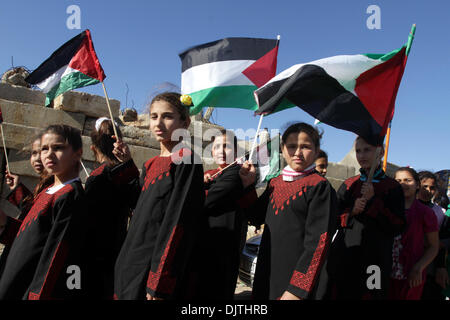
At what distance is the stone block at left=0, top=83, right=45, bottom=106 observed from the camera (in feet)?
21.1

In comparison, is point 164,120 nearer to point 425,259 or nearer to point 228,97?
point 228,97

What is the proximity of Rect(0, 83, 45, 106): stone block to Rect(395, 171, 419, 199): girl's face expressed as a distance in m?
6.26

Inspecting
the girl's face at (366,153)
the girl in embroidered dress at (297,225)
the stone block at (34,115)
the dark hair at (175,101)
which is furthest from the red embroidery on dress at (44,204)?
the stone block at (34,115)

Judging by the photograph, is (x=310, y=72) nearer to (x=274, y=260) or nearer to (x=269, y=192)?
(x=269, y=192)

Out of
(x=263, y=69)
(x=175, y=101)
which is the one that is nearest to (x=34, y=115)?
(x=263, y=69)

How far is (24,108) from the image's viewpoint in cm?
634

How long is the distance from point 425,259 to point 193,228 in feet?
7.47

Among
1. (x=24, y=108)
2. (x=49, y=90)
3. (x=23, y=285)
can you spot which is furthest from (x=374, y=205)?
(x=24, y=108)

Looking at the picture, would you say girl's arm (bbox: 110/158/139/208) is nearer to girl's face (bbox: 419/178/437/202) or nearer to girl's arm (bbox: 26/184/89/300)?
girl's arm (bbox: 26/184/89/300)

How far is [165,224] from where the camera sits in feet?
6.74

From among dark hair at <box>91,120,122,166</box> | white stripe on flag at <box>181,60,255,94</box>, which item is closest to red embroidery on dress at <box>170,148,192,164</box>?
dark hair at <box>91,120,122,166</box>

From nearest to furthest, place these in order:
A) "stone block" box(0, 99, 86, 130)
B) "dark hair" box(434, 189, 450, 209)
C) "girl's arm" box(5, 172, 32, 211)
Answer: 1. "girl's arm" box(5, 172, 32, 211)
2. "dark hair" box(434, 189, 450, 209)
3. "stone block" box(0, 99, 86, 130)
